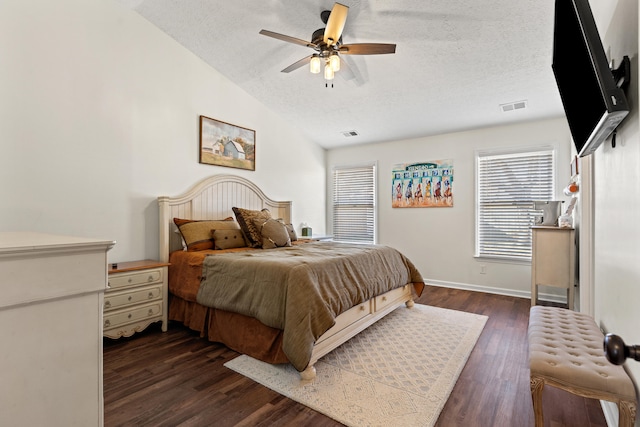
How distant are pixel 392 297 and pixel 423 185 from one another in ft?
7.74

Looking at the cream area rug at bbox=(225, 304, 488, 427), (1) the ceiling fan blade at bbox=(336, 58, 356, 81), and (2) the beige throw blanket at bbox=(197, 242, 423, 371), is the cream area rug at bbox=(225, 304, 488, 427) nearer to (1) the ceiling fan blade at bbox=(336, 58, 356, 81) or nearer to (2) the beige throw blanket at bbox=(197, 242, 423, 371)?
(2) the beige throw blanket at bbox=(197, 242, 423, 371)

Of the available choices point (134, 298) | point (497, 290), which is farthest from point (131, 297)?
point (497, 290)

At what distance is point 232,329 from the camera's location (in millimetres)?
2580

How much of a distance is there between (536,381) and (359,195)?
4485 mm

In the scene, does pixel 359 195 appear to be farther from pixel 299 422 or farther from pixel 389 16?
pixel 299 422

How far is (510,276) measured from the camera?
4359 millimetres

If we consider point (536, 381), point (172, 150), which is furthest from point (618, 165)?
point (172, 150)

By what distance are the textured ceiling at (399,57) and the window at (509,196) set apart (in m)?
0.55

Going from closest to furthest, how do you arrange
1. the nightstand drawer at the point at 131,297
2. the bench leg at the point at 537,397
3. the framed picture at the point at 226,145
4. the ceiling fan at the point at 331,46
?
the bench leg at the point at 537,397
the ceiling fan at the point at 331,46
the nightstand drawer at the point at 131,297
the framed picture at the point at 226,145

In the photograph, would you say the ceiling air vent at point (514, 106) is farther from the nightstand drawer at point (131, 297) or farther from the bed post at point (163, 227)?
the nightstand drawer at point (131, 297)

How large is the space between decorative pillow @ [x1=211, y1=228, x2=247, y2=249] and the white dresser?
2477 millimetres

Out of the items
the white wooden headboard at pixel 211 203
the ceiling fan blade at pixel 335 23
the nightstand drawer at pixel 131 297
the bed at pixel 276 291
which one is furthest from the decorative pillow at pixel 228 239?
the ceiling fan blade at pixel 335 23

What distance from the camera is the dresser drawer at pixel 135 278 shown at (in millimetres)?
2641

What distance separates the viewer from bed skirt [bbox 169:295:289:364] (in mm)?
2297
